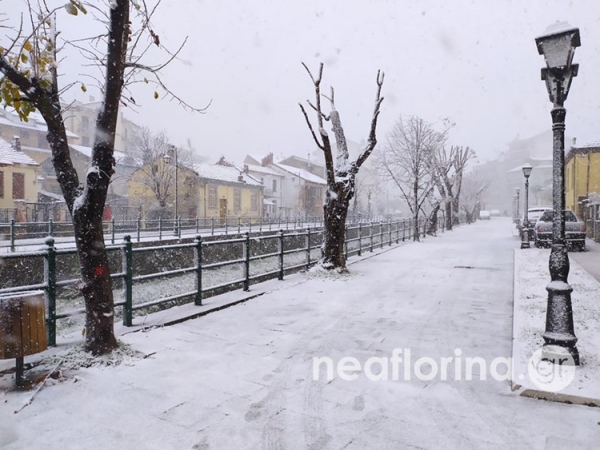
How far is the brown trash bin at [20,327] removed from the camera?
164 inches

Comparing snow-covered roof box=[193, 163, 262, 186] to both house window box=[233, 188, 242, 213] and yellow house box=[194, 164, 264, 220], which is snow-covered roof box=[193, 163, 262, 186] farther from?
house window box=[233, 188, 242, 213]

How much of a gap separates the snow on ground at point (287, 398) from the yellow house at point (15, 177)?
31.2 metres

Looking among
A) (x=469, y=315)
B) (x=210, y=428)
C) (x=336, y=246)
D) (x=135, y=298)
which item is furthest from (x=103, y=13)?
(x=135, y=298)

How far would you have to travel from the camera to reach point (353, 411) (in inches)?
152

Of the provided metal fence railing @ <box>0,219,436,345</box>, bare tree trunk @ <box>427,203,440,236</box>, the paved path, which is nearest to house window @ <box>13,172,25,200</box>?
metal fence railing @ <box>0,219,436,345</box>

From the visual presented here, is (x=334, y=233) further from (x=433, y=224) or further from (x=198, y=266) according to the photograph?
(x=433, y=224)

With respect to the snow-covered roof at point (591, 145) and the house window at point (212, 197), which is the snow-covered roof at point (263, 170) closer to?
the house window at point (212, 197)

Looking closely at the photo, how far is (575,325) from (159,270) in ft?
59.0

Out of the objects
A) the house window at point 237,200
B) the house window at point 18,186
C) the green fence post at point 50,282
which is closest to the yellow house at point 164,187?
the house window at point 237,200

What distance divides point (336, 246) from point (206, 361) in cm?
746

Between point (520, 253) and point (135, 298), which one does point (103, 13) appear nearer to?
point (135, 298)

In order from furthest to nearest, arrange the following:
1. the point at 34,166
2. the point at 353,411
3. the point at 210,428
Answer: the point at 34,166 → the point at 353,411 → the point at 210,428

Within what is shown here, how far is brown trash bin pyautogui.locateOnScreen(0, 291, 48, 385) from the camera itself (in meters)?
4.16

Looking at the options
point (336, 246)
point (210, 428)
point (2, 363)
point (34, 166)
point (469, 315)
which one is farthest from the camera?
point (34, 166)
